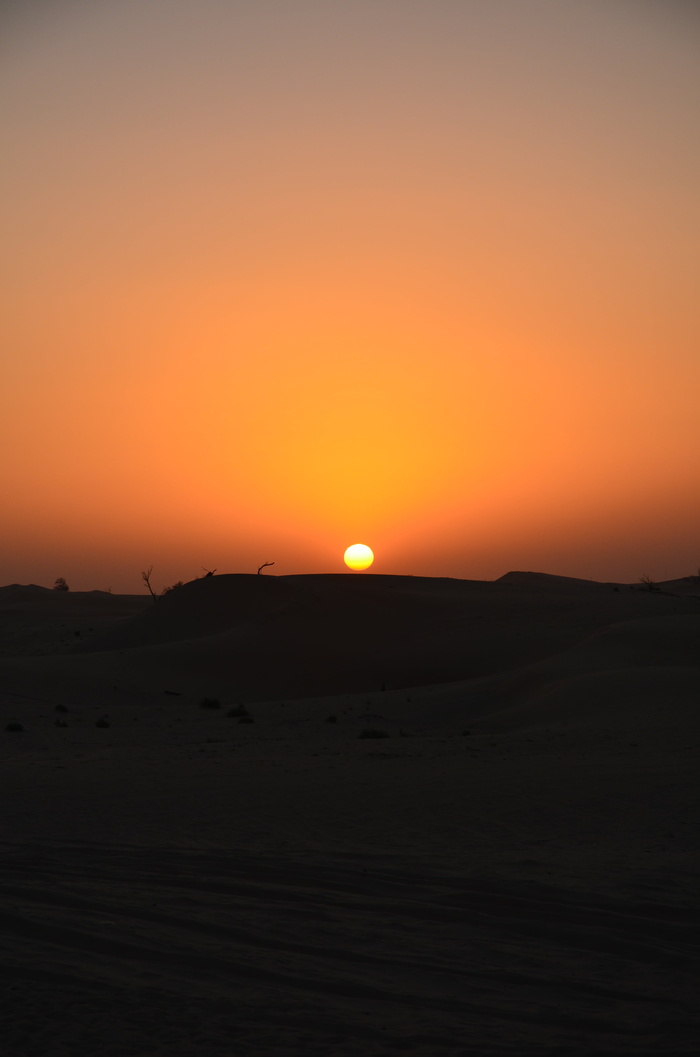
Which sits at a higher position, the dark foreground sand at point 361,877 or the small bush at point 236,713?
the small bush at point 236,713

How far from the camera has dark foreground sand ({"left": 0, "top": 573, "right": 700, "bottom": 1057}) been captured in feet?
17.6

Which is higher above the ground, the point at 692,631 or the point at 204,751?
the point at 692,631

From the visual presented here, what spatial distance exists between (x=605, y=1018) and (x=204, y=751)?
12.2 metres

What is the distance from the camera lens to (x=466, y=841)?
31.7 feet

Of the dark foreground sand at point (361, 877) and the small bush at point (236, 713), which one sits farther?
the small bush at point (236, 713)

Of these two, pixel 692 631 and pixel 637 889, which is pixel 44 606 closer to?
pixel 692 631

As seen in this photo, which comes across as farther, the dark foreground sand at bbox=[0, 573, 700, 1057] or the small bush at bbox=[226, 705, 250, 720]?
the small bush at bbox=[226, 705, 250, 720]

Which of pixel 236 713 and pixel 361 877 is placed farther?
pixel 236 713

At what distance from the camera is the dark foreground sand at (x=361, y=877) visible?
17.6 ft

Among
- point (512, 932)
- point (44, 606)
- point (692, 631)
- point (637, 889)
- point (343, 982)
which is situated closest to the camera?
point (343, 982)

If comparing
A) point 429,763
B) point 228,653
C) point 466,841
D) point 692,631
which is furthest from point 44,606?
point 466,841

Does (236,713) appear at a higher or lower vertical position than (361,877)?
higher

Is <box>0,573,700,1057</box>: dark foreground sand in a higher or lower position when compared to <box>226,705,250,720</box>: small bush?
lower

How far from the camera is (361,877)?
8180mm
